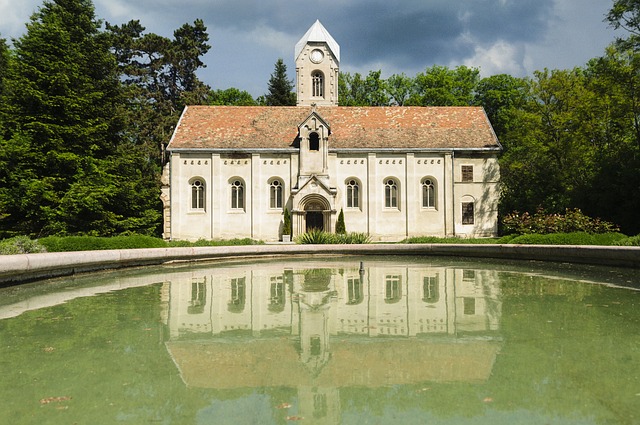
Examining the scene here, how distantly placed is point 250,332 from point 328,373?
213 centimetres

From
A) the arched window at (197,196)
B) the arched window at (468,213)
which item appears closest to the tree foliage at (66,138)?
the arched window at (197,196)

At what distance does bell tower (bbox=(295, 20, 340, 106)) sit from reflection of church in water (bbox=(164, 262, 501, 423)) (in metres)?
38.6

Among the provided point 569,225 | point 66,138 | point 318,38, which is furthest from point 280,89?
point 569,225

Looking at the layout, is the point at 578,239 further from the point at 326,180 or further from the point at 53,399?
the point at 326,180

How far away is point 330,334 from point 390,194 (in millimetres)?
31890

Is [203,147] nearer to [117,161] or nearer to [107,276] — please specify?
[117,161]

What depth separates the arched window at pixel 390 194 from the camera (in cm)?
3744

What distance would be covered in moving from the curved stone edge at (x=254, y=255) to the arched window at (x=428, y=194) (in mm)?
16651

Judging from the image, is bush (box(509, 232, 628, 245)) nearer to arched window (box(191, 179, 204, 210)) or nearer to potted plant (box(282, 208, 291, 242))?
potted plant (box(282, 208, 291, 242))

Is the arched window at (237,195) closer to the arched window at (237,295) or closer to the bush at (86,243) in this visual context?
the bush at (86,243)

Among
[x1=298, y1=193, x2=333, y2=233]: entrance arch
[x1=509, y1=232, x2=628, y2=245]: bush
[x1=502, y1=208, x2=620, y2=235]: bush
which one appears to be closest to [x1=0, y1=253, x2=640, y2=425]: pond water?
[x1=509, y1=232, x2=628, y2=245]: bush

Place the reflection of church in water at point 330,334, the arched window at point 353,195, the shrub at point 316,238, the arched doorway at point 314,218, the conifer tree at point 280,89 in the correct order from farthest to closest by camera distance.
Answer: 1. the conifer tree at point 280,89
2. the arched window at point 353,195
3. the arched doorway at point 314,218
4. the shrub at point 316,238
5. the reflection of church in water at point 330,334

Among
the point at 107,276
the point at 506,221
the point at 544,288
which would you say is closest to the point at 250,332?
the point at 544,288

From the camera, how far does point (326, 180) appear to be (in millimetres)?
36156
